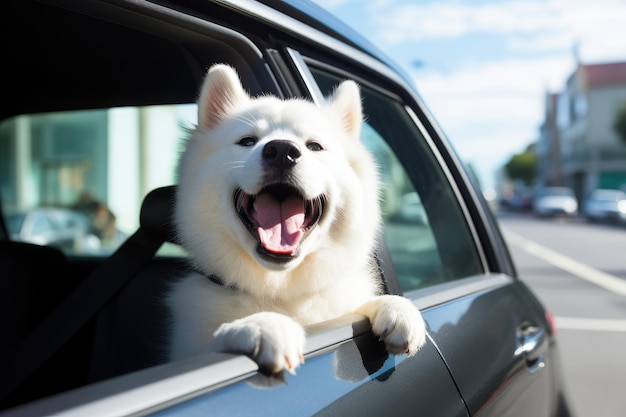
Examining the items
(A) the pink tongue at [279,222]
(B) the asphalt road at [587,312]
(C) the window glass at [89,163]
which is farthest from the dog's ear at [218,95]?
(C) the window glass at [89,163]

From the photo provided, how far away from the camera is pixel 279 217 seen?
1814 millimetres

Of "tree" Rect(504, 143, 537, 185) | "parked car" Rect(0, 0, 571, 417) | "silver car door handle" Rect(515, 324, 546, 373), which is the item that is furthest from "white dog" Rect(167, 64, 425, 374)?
"tree" Rect(504, 143, 537, 185)

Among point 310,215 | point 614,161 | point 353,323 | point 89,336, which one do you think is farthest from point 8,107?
point 614,161

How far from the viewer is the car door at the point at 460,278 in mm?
2185

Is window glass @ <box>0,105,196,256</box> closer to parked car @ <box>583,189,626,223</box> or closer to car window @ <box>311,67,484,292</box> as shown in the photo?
car window @ <box>311,67,484,292</box>

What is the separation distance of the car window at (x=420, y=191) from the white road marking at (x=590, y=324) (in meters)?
5.83

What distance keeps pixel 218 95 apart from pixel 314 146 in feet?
1.07

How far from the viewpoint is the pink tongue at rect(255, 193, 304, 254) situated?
1.73 meters

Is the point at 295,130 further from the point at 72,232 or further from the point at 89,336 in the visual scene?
the point at 72,232

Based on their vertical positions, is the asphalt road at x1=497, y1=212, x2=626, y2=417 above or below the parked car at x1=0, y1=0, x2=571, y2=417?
below

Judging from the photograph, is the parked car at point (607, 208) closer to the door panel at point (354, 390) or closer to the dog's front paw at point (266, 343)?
the door panel at point (354, 390)

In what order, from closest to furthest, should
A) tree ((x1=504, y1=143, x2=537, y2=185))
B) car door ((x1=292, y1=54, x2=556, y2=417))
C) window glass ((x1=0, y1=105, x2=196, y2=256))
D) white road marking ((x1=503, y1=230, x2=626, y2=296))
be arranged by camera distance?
car door ((x1=292, y1=54, x2=556, y2=417)), white road marking ((x1=503, y1=230, x2=626, y2=296)), window glass ((x1=0, y1=105, x2=196, y2=256)), tree ((x1=504, y1=143, x2=537, y2=185))

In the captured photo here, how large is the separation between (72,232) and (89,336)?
7.72 m

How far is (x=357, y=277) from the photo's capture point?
2.07m
